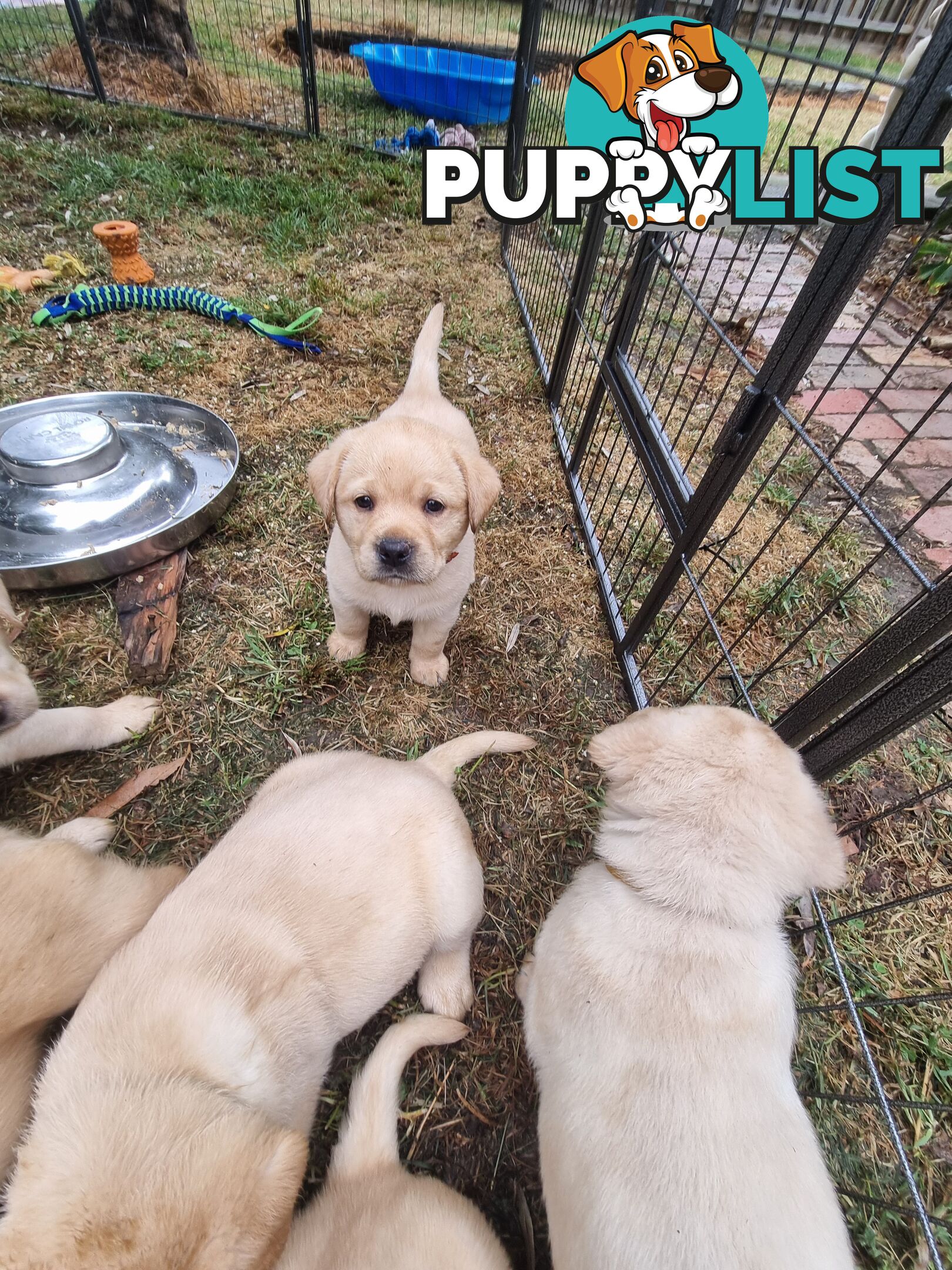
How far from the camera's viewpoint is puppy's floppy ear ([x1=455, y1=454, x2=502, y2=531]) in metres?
2.06

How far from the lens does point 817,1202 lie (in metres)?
1.13

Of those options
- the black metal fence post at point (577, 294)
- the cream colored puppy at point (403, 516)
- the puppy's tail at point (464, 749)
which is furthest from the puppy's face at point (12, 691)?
the black metal fence post at point (577, 294)

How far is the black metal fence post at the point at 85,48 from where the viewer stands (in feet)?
18.5

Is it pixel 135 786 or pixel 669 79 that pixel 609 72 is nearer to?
pixel 669 79

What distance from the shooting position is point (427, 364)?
9.61ft

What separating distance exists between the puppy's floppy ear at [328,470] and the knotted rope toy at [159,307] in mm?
2145

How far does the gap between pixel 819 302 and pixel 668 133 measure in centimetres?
117

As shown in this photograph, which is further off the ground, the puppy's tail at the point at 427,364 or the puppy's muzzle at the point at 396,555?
the puppy's muzzle at the point at 396,555

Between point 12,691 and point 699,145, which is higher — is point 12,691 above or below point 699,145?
below

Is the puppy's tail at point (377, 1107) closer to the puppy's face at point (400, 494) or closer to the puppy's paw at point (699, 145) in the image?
the puppy's face at point (400, 494)

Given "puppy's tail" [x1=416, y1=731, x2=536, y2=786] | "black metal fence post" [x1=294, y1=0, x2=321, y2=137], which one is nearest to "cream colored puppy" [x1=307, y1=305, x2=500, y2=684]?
"puppy's tail" [x1=416, y1=731, x2=536, y2=786]

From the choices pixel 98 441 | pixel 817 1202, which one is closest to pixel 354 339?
pixel 98 441

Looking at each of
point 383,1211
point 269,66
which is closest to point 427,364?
point 383,1211

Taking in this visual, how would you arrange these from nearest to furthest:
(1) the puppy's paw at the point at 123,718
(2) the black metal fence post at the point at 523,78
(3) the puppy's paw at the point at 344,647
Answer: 1. (1) the puppy's paw at the point at 123,718
2. (3) the puppy's paw at the point at 344,647
3. (2) the black metal fence post at the point at 523,78
